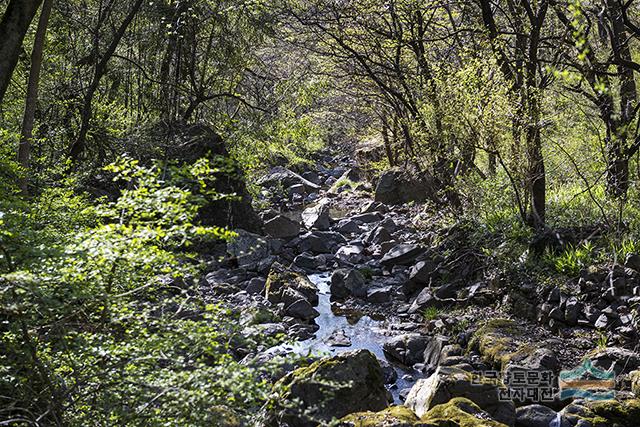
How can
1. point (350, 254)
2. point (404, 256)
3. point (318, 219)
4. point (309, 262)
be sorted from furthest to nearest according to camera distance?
1. point (318, 219)
2. point (350, 254)
3. point (309, 262)
4. point (404, 256)

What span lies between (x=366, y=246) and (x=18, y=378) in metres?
11.0

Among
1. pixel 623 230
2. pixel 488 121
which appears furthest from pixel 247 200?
pixel 623 230

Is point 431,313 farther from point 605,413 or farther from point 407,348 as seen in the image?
point 605,413

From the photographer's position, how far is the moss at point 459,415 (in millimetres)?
5117

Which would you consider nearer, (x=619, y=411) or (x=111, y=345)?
(x=111, y=345)

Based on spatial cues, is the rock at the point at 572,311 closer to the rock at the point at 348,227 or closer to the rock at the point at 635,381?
the rock at the point at 635,381

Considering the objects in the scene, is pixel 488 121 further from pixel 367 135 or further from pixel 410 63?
pixel 367 135

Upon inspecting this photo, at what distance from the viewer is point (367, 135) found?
2253cm

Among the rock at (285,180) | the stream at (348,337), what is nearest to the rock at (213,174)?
the stream at (348,337)

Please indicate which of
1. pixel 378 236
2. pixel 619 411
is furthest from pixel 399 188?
pixel 619 411

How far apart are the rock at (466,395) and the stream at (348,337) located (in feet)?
4.84

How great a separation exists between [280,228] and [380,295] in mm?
4606

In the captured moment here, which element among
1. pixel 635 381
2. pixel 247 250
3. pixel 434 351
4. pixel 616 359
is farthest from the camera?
pixel 247 250

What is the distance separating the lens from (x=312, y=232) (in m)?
15.5
